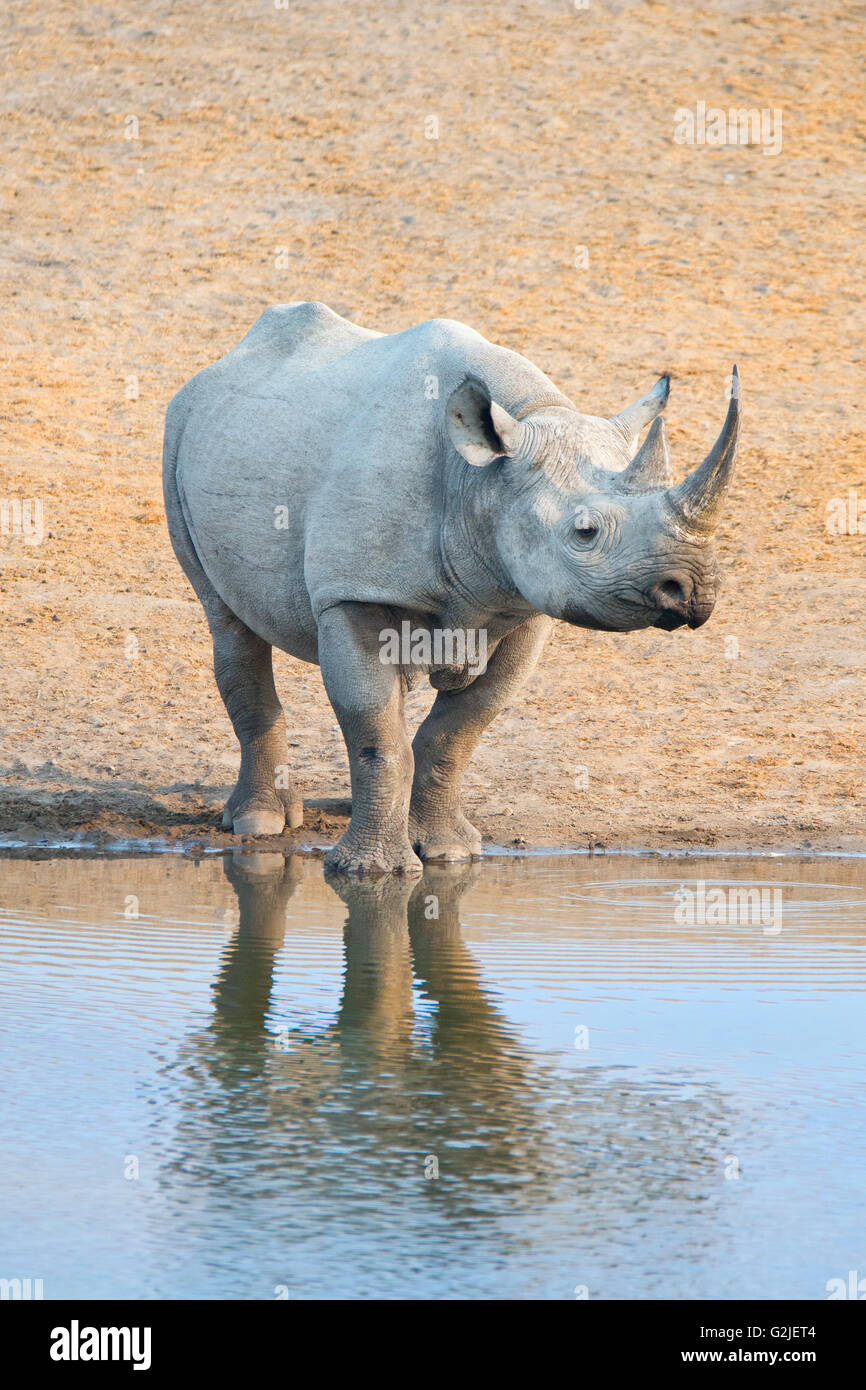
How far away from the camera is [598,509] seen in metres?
7.19

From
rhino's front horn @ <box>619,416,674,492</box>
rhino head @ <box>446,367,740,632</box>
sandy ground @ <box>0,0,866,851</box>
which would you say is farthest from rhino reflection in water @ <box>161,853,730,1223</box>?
sandy ground @ <box>0,0,866,851</box>

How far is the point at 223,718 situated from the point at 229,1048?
6.01 metres

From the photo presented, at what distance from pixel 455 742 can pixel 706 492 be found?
A: 7.92ft

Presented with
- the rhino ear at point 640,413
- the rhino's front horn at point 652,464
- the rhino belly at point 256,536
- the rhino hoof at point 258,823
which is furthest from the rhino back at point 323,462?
the rhino's front horn at point 652,464

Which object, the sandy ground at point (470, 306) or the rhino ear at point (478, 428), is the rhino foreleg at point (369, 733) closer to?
the rhino ear at point (478, 428)

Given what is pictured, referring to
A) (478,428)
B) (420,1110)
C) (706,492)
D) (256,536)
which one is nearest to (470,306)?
(256,536)

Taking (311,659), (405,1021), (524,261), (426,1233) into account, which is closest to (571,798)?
(311,659)

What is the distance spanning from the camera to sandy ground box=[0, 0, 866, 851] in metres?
10.5

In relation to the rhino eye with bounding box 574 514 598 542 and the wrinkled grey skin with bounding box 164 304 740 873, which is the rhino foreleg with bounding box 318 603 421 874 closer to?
the wrinkled grey skin with bounding box 164 304 740 873

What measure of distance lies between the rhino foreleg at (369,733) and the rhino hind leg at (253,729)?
106 centimetres

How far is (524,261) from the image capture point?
2183cm

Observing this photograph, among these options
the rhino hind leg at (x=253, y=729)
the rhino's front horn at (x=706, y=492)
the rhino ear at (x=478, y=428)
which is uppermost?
the rhino ear at (x=478, y=428)

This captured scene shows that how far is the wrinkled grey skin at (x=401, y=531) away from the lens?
7180mm

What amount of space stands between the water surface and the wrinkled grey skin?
3.22ft
